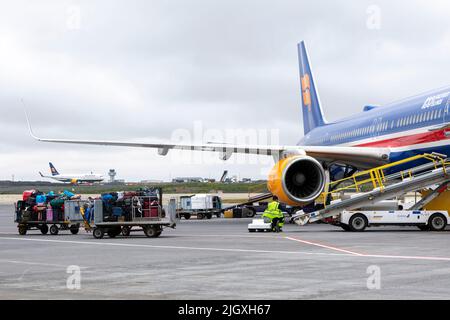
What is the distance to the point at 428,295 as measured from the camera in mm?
10250

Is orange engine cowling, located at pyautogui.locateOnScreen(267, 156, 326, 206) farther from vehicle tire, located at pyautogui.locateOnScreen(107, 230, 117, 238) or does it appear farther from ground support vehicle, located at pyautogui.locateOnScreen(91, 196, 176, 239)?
vehicle tire, located at pyautogui.locateOnScreen(107, 230, 117, 238)

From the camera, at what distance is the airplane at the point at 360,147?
2644 centimetres

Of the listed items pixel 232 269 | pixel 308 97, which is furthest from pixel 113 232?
pixel 308 97

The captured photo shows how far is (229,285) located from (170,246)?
8847 mm

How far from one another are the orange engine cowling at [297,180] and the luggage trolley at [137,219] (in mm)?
4608

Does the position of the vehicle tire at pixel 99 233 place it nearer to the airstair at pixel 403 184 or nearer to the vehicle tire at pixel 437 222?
the airstair at pixel 403 184

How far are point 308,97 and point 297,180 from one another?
15359 mm

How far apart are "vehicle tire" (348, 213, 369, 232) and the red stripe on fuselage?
3280mm

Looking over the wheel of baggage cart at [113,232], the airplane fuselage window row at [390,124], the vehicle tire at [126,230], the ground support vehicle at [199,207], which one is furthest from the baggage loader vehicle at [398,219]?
the ground support vehicle at [199,207]

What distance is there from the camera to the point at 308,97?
4309 centimetres

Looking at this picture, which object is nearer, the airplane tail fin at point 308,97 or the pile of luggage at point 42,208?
the pile of luggage at point 42,208
